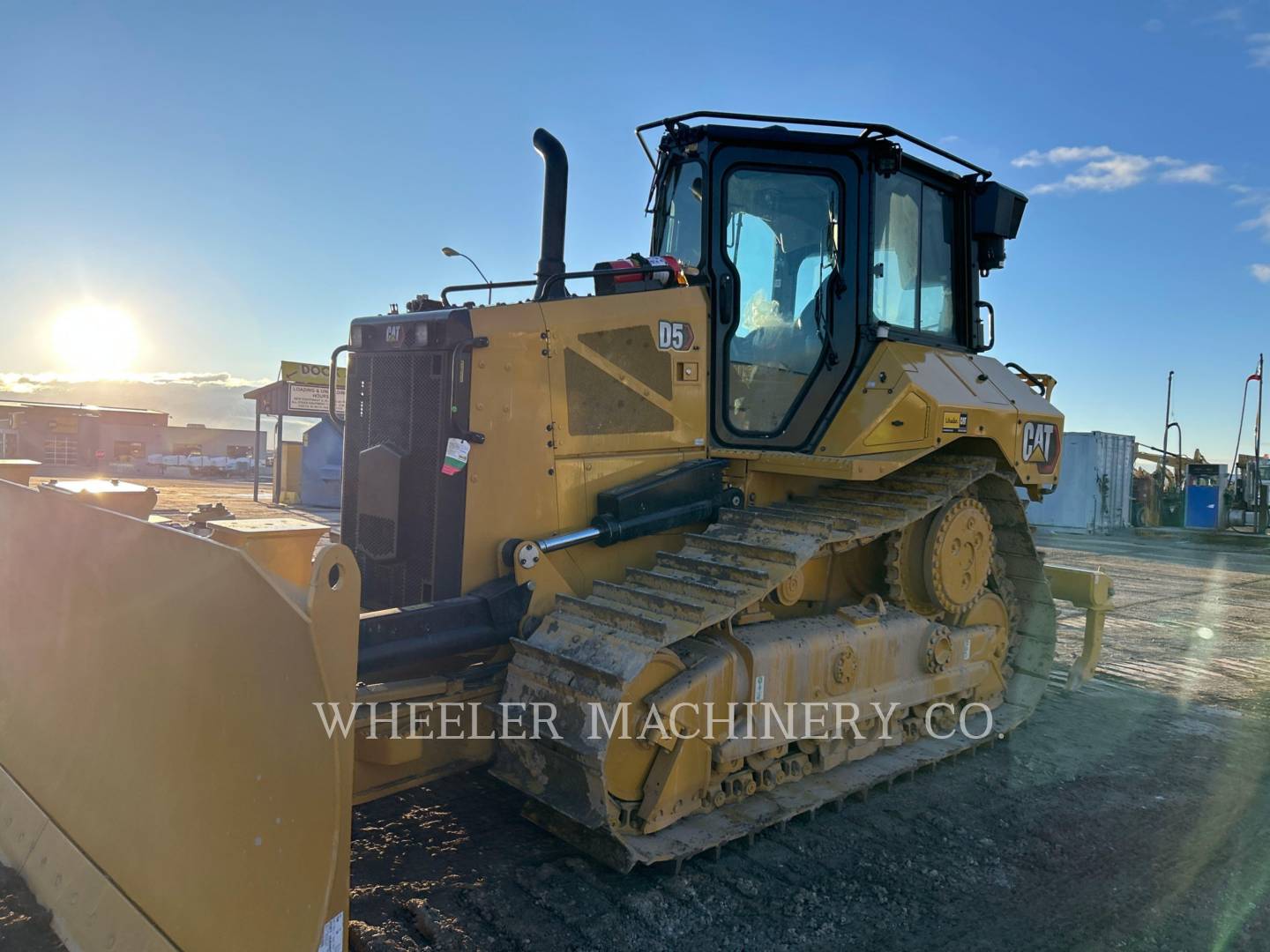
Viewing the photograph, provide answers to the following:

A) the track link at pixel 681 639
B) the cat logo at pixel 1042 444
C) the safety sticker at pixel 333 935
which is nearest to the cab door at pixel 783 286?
the track link at pixel 681 639

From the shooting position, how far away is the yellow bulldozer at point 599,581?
8.57 feet

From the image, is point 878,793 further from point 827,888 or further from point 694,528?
point 694,528

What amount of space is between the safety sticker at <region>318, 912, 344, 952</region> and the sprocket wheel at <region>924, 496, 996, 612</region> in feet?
11.6

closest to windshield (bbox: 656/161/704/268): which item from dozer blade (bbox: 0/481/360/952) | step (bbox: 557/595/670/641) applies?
step (bbox: 557/595/670/641)

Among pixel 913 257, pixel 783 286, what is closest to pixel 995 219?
pixel 913 257

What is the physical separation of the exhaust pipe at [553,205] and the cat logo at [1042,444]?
3.03 m

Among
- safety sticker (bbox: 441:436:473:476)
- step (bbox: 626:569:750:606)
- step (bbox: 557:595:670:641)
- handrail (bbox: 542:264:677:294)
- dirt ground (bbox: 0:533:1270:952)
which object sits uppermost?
handrail (bbox: 542:264:677:294)

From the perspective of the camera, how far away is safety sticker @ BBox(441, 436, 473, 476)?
3.79 m

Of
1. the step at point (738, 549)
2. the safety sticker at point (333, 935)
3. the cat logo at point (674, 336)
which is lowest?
the safety sticker at point (333, 935)

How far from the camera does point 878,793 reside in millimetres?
4508

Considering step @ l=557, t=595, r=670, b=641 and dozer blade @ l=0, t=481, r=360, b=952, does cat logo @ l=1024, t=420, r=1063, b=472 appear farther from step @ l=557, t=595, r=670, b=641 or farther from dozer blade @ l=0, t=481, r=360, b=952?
dozer blade @ l=0, t=481, r=360, b=952

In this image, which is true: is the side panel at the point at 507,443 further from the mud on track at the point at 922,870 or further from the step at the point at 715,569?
the mud on track at the point at 922,870

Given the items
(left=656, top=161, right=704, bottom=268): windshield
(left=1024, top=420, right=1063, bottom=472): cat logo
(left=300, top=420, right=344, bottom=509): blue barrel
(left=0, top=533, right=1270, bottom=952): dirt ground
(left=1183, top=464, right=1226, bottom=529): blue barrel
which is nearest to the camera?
(left=0, top=533, right=1270, bottom=952): dirt ground

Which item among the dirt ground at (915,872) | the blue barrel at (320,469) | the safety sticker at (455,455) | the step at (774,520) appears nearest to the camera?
the dirt ground at (915,872)
